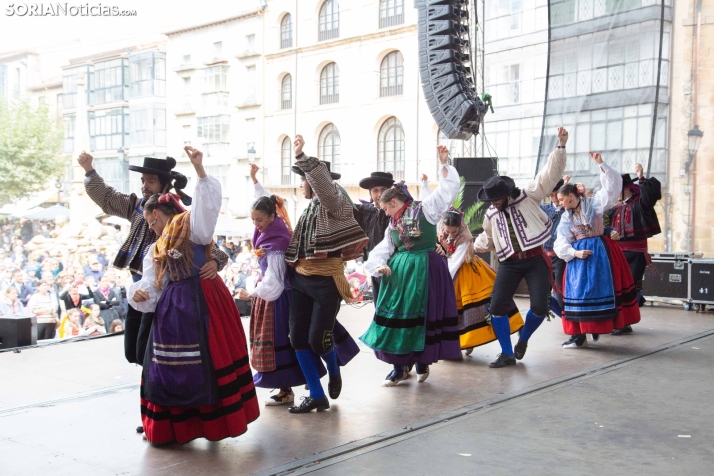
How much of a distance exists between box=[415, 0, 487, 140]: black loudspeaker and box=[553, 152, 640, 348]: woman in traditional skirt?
10.2ft

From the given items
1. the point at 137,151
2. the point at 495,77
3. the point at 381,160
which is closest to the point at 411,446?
the point at 495,77

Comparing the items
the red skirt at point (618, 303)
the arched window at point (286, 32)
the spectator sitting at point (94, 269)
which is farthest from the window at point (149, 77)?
the red skirt at point (618, 303)

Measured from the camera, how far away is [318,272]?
4.36m

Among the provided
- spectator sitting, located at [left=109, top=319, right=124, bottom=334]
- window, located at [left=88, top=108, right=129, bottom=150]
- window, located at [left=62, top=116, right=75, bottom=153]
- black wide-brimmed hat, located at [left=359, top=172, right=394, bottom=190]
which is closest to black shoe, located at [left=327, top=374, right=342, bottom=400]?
black wide-brimmed hat, located at [left=359, top=172, right=394, bottom=190]

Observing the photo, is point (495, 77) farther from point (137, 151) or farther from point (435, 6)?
point (137, 151)

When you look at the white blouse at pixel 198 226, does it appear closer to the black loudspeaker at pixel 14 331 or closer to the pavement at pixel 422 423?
the pavement at pixel 422 423

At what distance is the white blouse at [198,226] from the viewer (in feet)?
11.8

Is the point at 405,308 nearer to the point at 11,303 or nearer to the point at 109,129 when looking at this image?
the point at 11,303

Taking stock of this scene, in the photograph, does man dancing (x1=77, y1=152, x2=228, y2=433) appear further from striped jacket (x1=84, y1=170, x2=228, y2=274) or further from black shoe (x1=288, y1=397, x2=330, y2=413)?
black shoe (x1=288, y1=397, x2=330, y2=413)

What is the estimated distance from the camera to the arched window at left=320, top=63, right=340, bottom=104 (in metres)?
20.2

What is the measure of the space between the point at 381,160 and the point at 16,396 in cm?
1479

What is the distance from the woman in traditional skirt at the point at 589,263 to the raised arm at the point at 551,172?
28.9 inches

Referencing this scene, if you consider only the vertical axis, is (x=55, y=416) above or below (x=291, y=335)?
below

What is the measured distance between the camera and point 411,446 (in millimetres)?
3803
